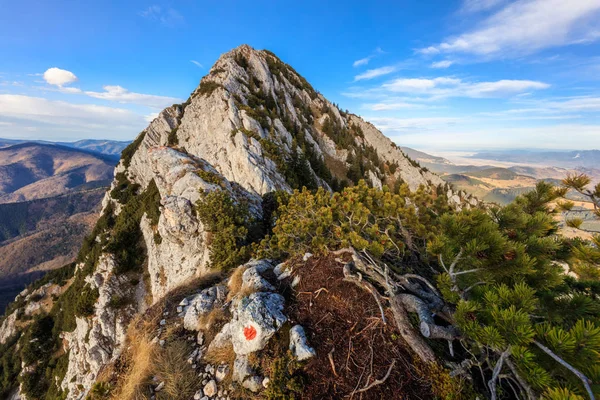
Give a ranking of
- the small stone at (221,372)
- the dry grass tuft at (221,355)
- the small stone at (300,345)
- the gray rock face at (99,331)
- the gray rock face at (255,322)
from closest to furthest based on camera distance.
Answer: the small stone at (300,345), the small stone at (221,372), the gray rock face at (255,322), the dry grass tuft at (221,355), the gray rock face at (99,331)

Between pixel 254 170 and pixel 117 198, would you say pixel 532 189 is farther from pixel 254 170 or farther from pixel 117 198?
pixel 117 198

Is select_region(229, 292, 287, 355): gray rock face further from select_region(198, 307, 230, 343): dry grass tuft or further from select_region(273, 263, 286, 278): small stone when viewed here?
select_region(273, 263, 286, 278): small stone

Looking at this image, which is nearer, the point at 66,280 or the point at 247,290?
the point at 247,290

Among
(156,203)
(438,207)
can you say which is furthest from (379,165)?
(438,207)

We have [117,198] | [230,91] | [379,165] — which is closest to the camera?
[230,91]

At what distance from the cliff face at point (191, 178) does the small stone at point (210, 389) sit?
168 inches

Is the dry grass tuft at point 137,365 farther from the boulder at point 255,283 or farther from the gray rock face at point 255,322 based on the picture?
the boulder at point 255,283

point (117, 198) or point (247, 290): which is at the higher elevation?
point (247, 290)

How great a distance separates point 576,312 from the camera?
3648 mm

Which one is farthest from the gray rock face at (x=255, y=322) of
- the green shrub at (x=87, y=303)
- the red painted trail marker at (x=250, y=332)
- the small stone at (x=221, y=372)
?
the green shrub at (x=87, y=303)

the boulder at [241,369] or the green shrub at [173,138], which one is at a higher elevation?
the green shrub at [173,138]

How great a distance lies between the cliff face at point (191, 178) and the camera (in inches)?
661

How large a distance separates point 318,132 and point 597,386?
49942 mm

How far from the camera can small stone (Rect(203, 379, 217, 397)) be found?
15.9 ft
